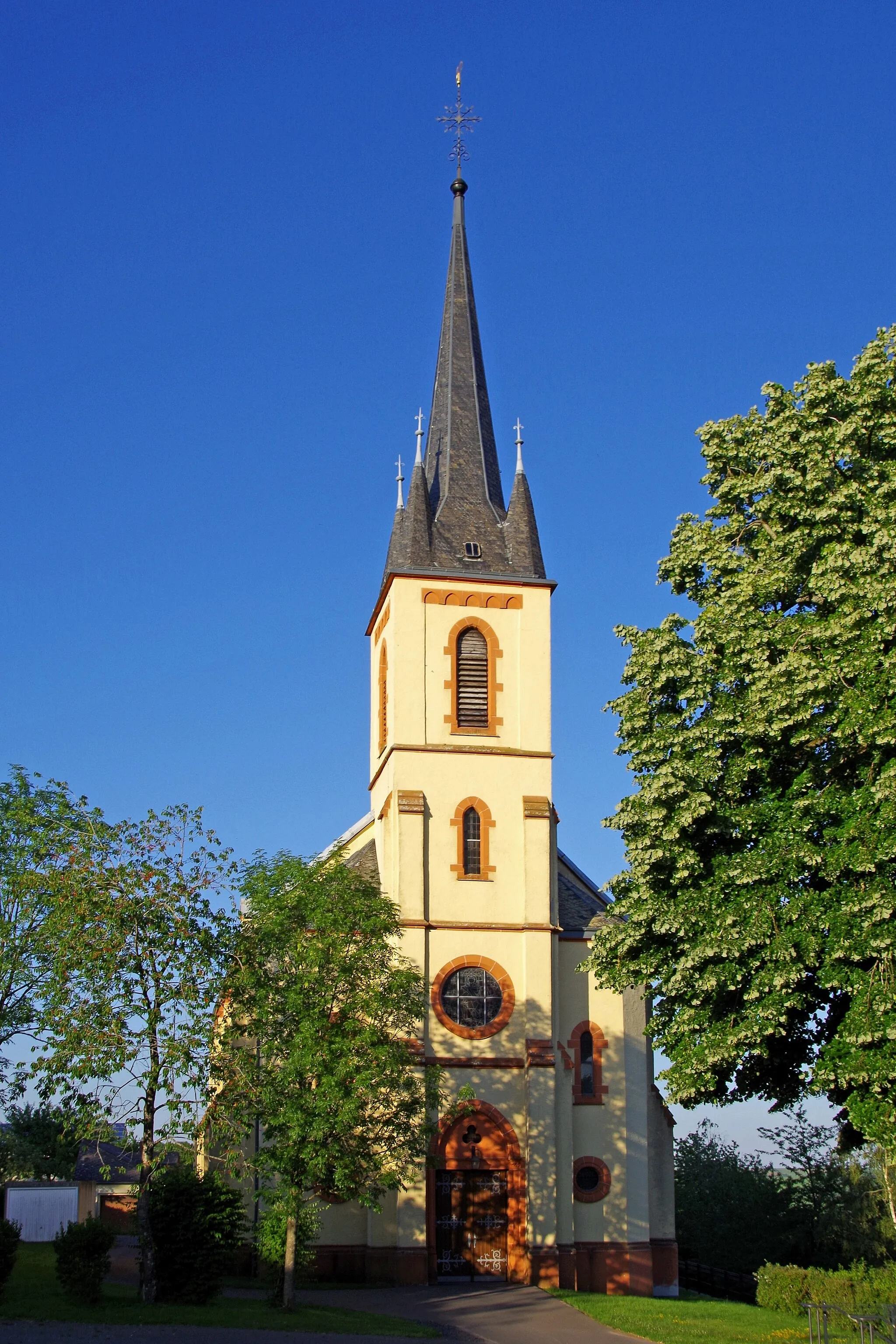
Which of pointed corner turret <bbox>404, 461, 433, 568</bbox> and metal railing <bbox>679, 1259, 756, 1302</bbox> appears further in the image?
metal railing <bbox>679, 1259, 756, 1302</bbox>

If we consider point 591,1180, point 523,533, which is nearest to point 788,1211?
point 591,1180

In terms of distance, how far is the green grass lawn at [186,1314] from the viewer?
19.7m

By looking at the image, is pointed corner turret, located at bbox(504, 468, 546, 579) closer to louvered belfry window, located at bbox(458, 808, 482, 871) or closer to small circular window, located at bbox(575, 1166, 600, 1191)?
louvered belfry window, located at bbox(458, 808, 482, 871)

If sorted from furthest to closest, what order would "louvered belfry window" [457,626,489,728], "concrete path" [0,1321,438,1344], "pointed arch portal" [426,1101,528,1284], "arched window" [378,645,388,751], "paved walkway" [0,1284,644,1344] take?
"arched window" [378,645,388,751] < "louvered belfry window" [457,626,489,728] < "pointed arch portal" [426,1101,528,1284] < "paved walkway" [0,1284,644,1344] < "concrete path" [0,1321,438,1344]

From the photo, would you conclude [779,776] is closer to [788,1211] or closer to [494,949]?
[494,949]

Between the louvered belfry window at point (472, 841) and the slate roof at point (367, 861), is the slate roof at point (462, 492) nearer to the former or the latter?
the louvered belfry window at point (472, 841)

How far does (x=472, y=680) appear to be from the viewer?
108 ft

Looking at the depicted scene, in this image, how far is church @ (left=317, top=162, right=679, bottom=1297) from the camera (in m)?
29.2

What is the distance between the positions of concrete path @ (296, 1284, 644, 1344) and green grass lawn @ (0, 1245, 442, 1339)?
1.07 m

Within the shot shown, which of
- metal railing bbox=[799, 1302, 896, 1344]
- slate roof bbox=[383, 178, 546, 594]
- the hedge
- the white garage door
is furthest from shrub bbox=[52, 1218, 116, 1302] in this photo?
the white garage door

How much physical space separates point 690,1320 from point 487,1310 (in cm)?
367

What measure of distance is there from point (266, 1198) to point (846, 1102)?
9772 mm

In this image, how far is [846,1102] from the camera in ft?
58.6

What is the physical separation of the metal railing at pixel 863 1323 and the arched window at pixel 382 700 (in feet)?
60.2
